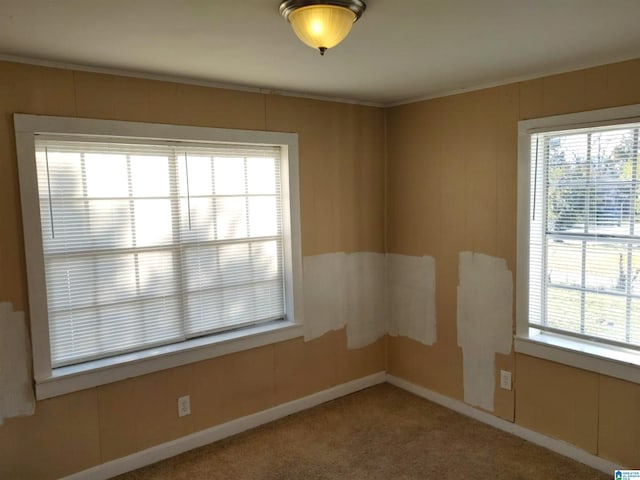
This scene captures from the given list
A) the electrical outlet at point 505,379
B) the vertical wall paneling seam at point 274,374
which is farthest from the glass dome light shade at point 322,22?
the electrical outlet at point 505,379

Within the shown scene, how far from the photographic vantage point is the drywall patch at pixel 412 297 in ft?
12.5

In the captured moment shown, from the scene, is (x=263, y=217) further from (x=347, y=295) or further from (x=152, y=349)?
(x=152, y=349)

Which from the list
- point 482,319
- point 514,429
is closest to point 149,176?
point 482,319

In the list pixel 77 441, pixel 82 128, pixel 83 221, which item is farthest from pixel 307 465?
pixel 82 128

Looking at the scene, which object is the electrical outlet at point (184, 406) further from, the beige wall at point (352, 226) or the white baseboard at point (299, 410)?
the white baseboard at point (299, 410)

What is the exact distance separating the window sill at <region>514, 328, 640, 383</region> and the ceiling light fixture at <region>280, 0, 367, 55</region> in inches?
91.6

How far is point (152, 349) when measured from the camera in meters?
3.03

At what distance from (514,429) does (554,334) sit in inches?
28.6

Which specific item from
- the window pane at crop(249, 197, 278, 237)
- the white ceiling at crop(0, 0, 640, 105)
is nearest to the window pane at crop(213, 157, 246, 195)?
the window pane at crop(249, 197, 278, 237)

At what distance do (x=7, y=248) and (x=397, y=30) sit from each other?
221 cm

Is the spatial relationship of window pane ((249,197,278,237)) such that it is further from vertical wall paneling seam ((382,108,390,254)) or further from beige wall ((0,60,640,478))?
vertical wall paneling seam ((382,108,390,254))

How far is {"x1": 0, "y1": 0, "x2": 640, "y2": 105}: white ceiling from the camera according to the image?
6.07 feet

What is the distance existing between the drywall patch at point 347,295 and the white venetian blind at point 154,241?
0.82 ft

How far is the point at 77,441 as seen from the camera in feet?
8.95
